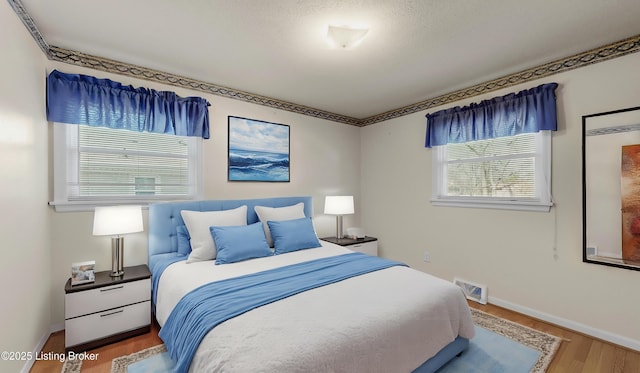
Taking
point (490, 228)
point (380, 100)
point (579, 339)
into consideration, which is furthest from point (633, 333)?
point (380, 100)

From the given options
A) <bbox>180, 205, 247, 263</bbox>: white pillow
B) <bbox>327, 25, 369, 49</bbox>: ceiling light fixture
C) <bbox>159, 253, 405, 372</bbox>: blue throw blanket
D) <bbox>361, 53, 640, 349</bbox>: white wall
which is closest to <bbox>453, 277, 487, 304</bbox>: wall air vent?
<bbox>361, 53, 640, 349</bbox>: white wall

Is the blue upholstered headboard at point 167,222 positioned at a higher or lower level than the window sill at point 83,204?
lower

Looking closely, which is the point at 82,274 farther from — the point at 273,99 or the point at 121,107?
the point at 273,99

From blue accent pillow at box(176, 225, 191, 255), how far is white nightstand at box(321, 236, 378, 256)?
184cm

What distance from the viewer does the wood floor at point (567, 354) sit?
1.96 m

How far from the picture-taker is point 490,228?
307cm

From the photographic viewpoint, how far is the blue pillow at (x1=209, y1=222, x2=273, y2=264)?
8.11ft

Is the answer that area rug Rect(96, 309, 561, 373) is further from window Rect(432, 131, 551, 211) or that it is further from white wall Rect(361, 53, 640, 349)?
window Rect(432, 131, 551, 211)

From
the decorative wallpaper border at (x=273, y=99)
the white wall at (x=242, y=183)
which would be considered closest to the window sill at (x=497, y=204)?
the decorative wallpaper border at (x=273, y=99)

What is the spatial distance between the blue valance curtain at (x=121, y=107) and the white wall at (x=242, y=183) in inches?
4.7

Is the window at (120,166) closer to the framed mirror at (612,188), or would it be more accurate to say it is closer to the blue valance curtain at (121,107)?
the blue valance curtain at (121,107)

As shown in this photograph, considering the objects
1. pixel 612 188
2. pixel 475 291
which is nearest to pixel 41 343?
pixel 475 291

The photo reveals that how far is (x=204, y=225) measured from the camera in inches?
105

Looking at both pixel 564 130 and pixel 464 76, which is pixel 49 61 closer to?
pixel 464 76
